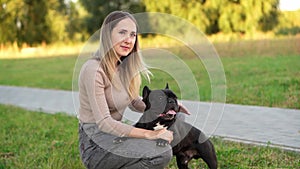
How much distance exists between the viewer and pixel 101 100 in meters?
3.20

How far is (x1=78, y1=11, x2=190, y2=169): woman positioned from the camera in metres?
3.20

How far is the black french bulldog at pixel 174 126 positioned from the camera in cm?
304

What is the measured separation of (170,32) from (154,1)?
102 ft

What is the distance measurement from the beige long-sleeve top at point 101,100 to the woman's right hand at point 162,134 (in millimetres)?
173

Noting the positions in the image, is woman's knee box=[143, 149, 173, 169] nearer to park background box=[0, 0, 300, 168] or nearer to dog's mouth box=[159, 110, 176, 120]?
dog's mouth box=[159, 110, 176, 120]

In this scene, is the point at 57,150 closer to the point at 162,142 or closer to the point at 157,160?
the point at 157,160

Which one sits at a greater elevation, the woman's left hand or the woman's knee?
the woman's left hand

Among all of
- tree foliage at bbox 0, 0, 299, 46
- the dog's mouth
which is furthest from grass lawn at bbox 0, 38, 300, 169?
tree foliage at bbox 0, 0, 299, 46

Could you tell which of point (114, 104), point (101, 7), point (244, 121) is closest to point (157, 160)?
point (114, 104)

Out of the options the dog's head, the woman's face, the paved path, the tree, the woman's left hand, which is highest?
the woman's face

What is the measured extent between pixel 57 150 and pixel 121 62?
91.6 inches

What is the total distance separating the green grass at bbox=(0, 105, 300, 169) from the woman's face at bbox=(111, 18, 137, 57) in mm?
1732

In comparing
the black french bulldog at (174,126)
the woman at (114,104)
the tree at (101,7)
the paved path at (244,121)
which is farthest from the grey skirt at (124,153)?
the tree at (101,7)

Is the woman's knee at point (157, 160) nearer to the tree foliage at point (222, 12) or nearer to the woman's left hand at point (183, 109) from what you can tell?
the woman's left hand at point (183, 109)
